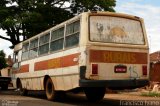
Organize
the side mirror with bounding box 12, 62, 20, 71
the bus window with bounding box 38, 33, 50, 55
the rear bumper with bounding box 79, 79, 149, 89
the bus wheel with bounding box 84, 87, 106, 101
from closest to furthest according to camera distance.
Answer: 1. the rear bumper with bounding box 79, 79, 149, 89
2. the bus wheel with bounding box 84, 87, 106, 101
3. the bus window with bounding box 38, 33, 50, 55
4. the side mirror with bounding box 12, 62, 20, 71

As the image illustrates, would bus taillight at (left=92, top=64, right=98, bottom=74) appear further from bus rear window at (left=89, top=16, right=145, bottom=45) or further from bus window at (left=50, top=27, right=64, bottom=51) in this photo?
bus window at (left=50, top=27, right=64, bottom=51)

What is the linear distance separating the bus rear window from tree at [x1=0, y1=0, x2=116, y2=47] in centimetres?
1576

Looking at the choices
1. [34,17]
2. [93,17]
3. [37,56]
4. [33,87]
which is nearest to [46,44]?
[37,56]

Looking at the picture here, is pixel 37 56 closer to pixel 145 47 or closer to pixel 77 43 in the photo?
pixel 77 43

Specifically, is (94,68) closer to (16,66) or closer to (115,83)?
(115,83)

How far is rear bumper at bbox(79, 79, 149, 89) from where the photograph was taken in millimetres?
13594

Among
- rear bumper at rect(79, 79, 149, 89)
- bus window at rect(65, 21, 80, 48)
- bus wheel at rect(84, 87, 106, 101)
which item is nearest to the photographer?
rear bumper at rect(79, 79, 149, 89)

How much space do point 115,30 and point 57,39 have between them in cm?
319

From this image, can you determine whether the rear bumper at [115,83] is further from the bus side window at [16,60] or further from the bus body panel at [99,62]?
the bus side window at [16,60]

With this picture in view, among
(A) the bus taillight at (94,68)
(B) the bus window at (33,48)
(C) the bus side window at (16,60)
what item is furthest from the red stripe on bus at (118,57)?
(C) the bus side window at (16,60)

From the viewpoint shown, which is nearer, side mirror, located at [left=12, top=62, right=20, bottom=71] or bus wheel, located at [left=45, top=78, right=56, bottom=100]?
bus wheel, located at [left=45, top=78, right=56, bottom=100]

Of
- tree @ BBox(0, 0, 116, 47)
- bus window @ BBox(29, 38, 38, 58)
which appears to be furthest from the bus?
tree @ BBox(0, 0, 116, 47)

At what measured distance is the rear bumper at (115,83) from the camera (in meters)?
13.6

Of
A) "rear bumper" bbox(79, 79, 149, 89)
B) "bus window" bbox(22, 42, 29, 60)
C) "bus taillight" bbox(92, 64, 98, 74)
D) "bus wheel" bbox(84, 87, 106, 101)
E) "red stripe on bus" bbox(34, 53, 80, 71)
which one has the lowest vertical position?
"bus wheel" bbox(84, 87, 106, 101)
